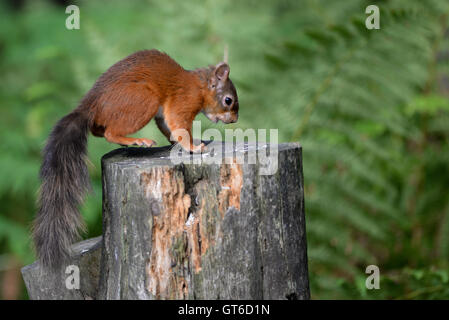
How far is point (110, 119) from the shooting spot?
1955 mm

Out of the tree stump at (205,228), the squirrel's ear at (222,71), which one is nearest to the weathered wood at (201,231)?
the tree stump at (205,228)

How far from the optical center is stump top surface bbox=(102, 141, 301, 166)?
6.09 feet

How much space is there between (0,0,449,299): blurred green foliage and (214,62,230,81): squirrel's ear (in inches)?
38.6

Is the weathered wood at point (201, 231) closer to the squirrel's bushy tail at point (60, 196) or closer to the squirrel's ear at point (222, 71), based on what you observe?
the squirrel's bushy tail at point (60, 196)

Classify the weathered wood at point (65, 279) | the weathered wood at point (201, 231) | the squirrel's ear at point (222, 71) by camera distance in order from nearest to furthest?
the weathered wood at point (201, 231)
the weathered wood at point (65, 279)
the squirrel's ear at point (222, 71)

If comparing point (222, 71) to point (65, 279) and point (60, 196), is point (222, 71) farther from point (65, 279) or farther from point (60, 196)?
point (65, 279)

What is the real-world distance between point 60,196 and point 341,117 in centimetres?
225

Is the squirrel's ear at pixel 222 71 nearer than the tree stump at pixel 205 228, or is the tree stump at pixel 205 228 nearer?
the tree stump at pixel 205 228

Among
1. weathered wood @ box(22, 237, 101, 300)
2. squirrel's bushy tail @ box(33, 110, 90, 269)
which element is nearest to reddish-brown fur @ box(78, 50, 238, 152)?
squirrel's bushy tail @ box(33, 110, 90, 269)

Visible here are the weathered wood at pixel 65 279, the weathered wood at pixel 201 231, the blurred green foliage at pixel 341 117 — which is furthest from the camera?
the blurred green foliage at pixel 341 117

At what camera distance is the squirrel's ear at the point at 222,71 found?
7.04 feet

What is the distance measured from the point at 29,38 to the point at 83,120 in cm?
443

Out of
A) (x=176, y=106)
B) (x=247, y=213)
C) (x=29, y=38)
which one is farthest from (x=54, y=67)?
(x=247, y=213)

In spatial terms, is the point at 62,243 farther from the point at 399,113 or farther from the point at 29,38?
the point at 29,38
